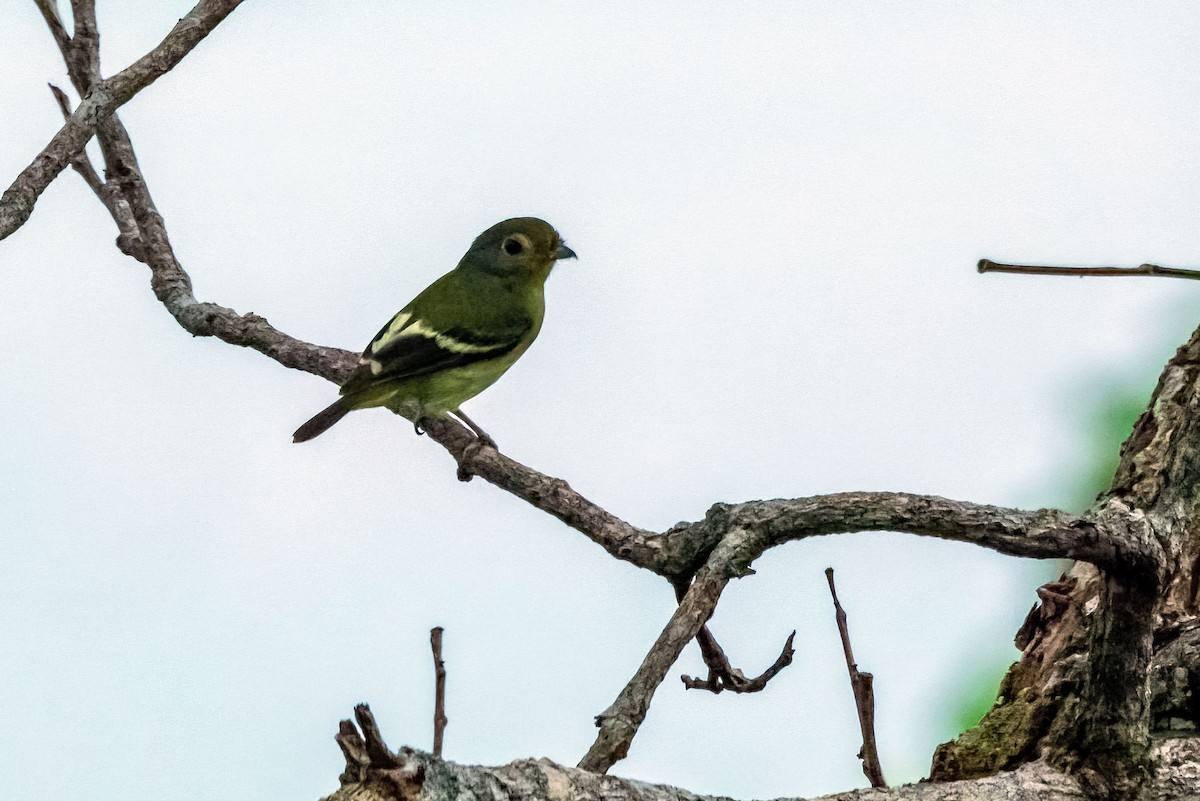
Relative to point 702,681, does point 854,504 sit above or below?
above

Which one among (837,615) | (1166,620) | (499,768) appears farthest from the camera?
(1166,620)

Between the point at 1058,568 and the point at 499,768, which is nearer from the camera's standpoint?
the point at 499,768

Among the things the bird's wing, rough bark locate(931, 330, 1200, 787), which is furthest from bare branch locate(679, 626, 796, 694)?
the bird's wing

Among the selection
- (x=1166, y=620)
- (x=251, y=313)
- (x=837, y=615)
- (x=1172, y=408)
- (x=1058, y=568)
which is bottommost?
(x=837, y=615)

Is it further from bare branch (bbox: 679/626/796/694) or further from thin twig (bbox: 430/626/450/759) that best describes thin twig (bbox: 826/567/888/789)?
thin twig (bbox: 430/626/450/759)

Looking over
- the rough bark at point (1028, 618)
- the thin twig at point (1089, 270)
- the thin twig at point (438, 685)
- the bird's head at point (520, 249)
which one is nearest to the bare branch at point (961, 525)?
the rough bark at point (1028, 618)

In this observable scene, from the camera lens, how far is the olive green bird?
567 cm

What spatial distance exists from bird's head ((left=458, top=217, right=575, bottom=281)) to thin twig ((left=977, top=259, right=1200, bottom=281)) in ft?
13.3

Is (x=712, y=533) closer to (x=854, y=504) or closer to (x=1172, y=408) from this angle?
(x=854, y=504)

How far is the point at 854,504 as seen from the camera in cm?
301

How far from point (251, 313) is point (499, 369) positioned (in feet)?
4.22

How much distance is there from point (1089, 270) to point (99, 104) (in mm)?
3020

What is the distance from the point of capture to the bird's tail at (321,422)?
5.71m

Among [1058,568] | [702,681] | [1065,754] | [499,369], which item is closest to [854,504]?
[702,681]
